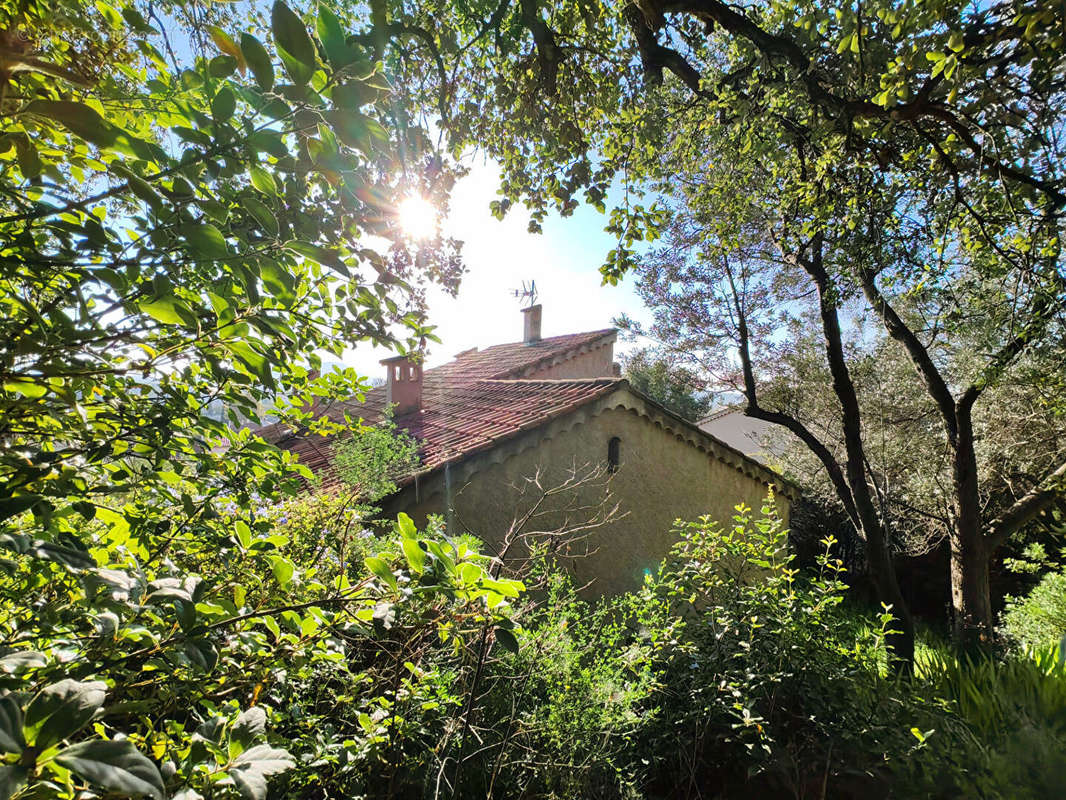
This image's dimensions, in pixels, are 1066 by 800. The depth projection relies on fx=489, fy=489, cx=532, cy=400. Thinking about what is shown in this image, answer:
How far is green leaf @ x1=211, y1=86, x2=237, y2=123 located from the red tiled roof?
132 inches

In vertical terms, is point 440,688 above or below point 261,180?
below

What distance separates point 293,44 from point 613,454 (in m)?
8.23

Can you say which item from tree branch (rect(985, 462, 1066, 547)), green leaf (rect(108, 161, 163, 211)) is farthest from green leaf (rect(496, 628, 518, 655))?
tree branch (rect(985, 462, 1066, 547))

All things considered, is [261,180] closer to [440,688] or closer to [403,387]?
[440,688]

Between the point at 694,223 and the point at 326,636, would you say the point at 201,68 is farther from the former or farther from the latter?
the point at 694,223

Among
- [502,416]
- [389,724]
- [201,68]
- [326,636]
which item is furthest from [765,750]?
[502,416]

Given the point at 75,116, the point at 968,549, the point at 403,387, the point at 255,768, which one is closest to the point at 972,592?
the point at 968,549

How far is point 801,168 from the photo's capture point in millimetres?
4746

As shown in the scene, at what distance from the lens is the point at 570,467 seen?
26.1 feet

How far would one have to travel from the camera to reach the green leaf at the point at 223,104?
863 mm

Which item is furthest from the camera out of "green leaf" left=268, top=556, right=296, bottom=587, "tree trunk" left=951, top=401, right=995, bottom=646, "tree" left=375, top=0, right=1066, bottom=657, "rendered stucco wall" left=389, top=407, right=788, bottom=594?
"tree trunk" left=951, top=401, right=995, bottom=646

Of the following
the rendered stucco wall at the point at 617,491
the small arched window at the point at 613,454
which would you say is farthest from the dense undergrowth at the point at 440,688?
the small arched window at the point at 613,454

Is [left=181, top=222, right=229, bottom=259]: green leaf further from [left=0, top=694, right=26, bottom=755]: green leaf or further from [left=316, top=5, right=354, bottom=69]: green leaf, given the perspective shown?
[left=0, top=694, right=26, bottom=755]: green leaf

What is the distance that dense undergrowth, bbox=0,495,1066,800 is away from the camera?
37.0 inches
